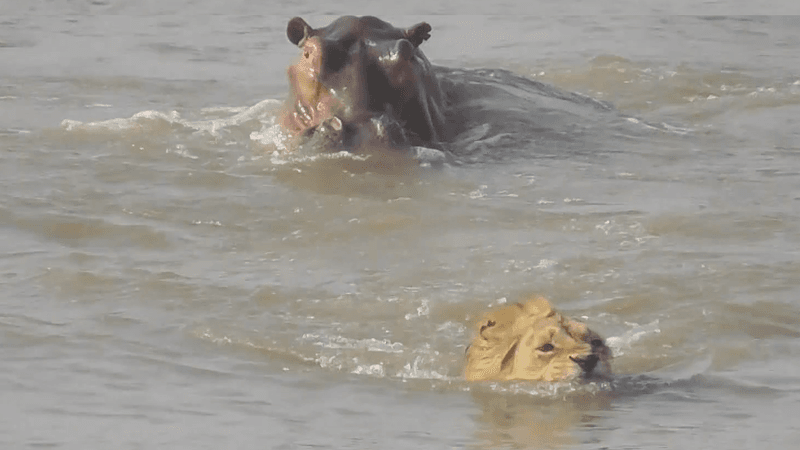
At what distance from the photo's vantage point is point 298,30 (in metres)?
8.07

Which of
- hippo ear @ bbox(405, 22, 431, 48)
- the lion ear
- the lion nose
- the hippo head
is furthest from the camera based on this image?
hippo ear @ bbox(405, 22, 431, 48)

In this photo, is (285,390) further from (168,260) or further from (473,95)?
(473,95)

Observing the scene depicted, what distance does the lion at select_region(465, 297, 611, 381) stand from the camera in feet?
14.7

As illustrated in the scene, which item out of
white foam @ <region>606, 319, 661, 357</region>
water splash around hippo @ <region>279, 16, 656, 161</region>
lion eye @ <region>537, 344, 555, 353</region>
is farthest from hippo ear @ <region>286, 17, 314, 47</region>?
lion eye @ <region>537, 344, 555, 353</region>

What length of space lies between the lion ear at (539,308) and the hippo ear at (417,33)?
351 cm

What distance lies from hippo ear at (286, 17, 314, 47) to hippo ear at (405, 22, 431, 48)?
499 millimetres

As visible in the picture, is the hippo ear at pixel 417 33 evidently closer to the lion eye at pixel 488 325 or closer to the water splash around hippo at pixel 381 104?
the water splash around hippo at pixel 381 104

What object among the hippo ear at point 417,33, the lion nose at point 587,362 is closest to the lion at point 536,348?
the lion nose at point 587,362

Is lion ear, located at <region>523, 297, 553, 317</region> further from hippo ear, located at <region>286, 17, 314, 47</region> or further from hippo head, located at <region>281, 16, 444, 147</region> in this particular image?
hippo ear, located at <region>286, 17, 314, 47</region>

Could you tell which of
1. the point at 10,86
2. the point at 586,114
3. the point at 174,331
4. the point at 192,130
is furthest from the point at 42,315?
the point at 10,86

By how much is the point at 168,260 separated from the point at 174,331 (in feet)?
3.20

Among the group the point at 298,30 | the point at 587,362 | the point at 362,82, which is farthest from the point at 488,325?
the point at 298,30

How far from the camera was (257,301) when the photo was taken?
580cm

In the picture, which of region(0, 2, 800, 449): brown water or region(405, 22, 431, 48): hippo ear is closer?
region(0, 2, 800, 449): brown water
